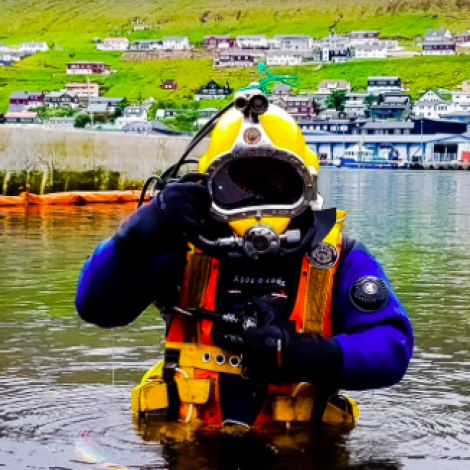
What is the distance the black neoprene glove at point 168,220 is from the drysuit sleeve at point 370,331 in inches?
26.2

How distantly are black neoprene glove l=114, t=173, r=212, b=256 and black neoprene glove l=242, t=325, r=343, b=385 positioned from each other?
0.41 metres

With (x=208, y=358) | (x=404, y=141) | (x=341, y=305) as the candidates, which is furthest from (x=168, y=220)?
(x=404, y=141)

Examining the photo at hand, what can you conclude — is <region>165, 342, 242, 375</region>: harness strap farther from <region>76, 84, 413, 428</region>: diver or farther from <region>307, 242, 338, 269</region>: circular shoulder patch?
<region>307, 242, 338, 269</region>: circular shoulder patch

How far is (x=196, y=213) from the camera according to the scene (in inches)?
144

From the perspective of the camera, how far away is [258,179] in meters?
3.87

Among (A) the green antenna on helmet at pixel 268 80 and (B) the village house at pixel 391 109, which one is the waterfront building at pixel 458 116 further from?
(A) the green antenna on helmet at pixel 268 80

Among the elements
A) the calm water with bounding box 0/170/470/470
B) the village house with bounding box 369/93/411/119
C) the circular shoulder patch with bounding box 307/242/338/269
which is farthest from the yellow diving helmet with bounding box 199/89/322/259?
the village house with bounding box 369/93/411/119

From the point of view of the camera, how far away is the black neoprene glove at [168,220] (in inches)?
143

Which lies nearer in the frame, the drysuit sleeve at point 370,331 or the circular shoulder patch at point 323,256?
the drysuit sleeve at point 370,331

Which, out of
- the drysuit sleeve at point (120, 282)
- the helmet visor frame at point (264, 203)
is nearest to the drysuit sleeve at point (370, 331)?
the helmet visor frame at point (264, 203)

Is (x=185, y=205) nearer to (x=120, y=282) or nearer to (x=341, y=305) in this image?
(x=120, y=282)

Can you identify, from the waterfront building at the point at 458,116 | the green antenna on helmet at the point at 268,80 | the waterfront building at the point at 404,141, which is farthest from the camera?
the waterfront building at the point at 458,116

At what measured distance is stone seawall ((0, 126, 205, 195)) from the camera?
29766 mm

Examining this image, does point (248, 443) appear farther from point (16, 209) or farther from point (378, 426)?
point (16, 209)
